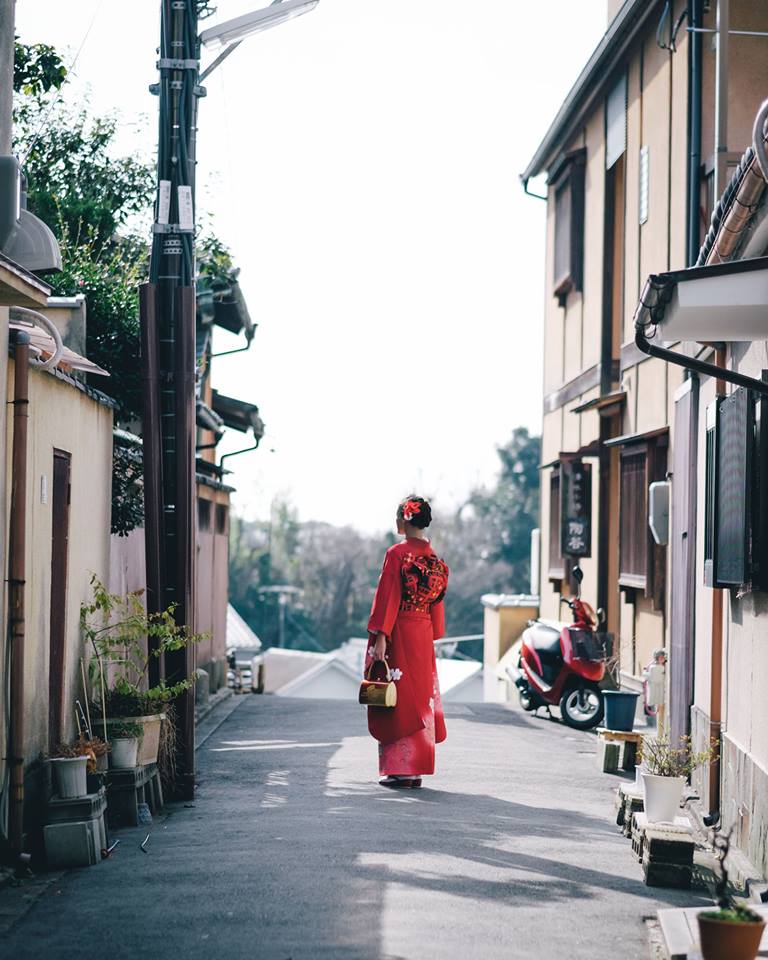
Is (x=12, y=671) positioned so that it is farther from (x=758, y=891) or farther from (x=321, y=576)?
(x=321, y=576)

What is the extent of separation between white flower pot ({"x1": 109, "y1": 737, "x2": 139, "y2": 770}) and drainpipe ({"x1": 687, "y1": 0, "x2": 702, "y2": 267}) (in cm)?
610

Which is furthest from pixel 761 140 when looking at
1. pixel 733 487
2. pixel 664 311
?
pixel 733 487

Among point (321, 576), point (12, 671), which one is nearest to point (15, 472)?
point (12, 671)

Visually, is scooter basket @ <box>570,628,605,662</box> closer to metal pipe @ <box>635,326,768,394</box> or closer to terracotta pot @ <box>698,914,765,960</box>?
metal pipe @ <box>635,326,768,394</box>

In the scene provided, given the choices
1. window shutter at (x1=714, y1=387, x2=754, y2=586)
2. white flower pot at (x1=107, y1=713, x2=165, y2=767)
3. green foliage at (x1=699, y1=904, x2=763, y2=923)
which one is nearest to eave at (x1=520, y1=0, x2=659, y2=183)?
window shutter at (x1=714, y1=387, x2=754, y2=586)

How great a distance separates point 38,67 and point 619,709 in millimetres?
7718

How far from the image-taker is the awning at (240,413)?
→ 23594mm

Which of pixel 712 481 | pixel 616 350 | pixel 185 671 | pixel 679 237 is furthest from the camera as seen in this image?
pixel 616 350

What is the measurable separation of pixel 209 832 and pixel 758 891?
10.8 feet

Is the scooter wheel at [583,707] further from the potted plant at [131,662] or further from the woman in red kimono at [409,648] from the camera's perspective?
the potted plant at [131,662]

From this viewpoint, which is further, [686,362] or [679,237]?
[679,237]

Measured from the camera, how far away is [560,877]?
24.4 feet

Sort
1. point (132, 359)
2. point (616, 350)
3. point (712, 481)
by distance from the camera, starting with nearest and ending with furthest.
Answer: point (712, 481) < point (132, 359) < point (616, 350)

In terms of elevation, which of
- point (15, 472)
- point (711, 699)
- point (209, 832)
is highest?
point (15, 472)
